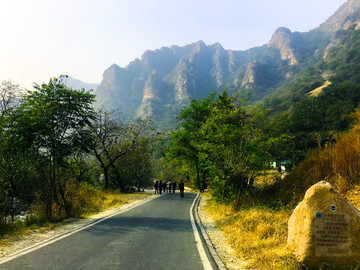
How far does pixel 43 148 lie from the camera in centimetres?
1273

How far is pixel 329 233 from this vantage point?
16.8ft

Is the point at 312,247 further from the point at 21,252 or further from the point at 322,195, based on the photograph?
the point at 21,252

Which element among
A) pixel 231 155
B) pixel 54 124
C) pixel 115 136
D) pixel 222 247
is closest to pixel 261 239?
pixel 222 247

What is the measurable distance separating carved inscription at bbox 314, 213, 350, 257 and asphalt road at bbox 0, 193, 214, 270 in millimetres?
2385

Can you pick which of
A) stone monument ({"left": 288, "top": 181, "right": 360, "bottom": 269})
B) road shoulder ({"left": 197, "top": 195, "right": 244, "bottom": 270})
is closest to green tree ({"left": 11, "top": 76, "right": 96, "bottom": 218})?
road shoulder ({"left": 197, "top": 195, "right": 244, "bottom": 270})

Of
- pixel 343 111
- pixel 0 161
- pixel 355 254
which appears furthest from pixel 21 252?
pixel 343 111

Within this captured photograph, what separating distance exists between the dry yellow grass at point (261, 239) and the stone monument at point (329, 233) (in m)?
0.37

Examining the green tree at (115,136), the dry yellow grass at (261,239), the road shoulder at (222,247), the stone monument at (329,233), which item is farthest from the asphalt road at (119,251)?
the green tree at (115,136)

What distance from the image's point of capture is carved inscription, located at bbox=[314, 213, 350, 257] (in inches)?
199

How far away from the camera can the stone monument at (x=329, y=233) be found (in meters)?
5.04

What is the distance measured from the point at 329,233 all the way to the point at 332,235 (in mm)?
59

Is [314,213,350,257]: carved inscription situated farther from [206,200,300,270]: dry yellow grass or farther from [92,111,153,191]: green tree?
[92,111,153,191]: green tree

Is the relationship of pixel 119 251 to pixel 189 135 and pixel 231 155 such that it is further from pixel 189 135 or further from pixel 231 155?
pixel 189 135

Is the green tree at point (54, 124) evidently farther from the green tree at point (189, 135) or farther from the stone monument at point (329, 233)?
the green tree at point (189, 135)
